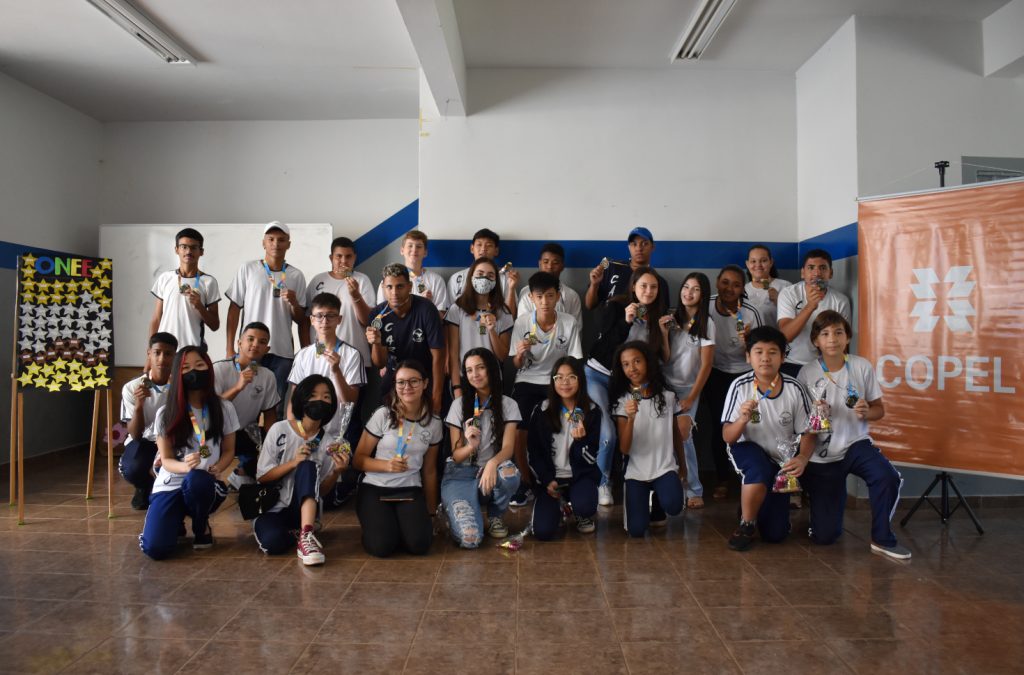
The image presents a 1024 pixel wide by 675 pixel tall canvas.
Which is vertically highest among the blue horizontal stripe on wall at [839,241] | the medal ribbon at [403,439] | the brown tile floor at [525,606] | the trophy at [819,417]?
the blue horizontal stripe on wall at [839,241]

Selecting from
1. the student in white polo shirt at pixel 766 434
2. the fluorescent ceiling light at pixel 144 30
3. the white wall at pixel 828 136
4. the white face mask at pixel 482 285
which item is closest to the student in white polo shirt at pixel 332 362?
the white face mask at pixel 482 285

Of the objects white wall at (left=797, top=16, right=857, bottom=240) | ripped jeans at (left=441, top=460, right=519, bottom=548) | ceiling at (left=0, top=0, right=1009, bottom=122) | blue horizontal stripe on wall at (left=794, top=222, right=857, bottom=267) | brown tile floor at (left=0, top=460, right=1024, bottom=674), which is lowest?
brown tile floor at (left=0, top=460, right=1024, bottom=674)

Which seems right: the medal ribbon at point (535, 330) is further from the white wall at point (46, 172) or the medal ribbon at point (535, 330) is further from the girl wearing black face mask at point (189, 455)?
the white wall at point (46, 172)

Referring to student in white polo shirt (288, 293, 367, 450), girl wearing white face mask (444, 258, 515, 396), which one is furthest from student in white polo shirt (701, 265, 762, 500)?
student in white polo shirt (288, 293, 367, 450)

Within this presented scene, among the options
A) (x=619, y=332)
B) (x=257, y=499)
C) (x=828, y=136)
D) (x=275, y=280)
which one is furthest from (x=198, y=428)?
(x=828, y=136)

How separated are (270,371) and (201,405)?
0.70m

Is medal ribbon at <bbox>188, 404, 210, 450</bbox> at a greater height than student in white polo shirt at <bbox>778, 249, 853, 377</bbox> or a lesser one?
lesser

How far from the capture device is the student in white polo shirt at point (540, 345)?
4410 millimetres

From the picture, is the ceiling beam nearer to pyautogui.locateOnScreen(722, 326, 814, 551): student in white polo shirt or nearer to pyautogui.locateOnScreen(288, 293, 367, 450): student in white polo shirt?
pyautogui.locateOnScreen(288, 293, 367, 450): student in white polo shirt

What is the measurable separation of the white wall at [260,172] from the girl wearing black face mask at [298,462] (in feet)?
12.3

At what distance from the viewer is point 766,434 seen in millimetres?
3828

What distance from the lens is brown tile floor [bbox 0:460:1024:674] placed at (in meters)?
2.41

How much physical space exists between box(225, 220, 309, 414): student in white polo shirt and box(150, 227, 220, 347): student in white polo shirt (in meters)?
0.20

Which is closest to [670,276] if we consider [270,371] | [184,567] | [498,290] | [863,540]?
[498,290]
